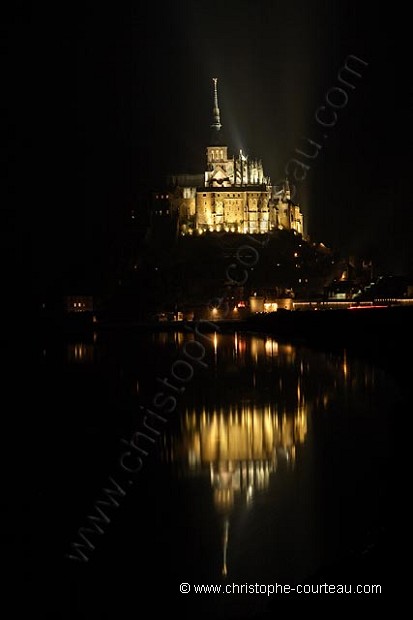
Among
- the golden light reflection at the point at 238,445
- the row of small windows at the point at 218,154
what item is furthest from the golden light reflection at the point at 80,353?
the row of small windows at the point at 218,154

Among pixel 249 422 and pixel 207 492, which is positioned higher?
pixel 249 422

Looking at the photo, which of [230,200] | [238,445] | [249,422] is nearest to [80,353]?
[249,422]

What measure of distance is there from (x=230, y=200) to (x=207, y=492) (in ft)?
200

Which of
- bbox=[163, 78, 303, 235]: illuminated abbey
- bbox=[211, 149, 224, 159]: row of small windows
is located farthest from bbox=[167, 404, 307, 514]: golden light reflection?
bbox=[211, 149, 224, 159]: row of small windows

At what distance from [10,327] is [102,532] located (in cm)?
4733

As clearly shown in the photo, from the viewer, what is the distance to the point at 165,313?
62.5 meters

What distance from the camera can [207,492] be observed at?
396 inches

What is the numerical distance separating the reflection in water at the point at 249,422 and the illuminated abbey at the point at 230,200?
4413 cm

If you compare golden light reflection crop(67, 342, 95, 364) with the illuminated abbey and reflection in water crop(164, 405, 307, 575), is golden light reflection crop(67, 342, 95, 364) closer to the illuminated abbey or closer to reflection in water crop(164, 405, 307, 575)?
reflection in water crop(164, 405, 307, 575)

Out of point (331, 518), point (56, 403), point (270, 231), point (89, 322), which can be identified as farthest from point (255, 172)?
point (331, 518)

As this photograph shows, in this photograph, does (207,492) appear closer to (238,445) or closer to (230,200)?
(238,445)

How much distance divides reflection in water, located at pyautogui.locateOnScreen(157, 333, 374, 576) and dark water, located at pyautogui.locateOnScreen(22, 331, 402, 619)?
34 mm

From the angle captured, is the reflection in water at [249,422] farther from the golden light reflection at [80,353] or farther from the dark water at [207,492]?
the golden light reflection at [80,353]

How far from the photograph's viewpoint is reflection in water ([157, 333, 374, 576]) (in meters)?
10.6
